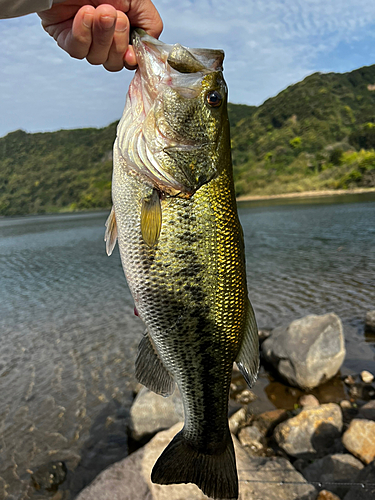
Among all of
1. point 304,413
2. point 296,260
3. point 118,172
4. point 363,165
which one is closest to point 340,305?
point 304,413

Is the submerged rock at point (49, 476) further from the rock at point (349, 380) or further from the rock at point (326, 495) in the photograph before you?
the rock at point (349, 380)

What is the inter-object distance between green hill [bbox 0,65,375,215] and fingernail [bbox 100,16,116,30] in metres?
87.3

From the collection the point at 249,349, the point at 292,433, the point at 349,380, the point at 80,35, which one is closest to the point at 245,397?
the point at 292,433

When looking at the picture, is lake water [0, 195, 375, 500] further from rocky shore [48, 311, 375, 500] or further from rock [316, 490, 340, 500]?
rock [316, 490, 340, 500]

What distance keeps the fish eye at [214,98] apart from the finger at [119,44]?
21.6 inches

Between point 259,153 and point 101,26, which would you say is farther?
point 259,153

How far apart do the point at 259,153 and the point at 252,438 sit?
118 m

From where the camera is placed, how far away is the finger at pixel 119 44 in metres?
1.93

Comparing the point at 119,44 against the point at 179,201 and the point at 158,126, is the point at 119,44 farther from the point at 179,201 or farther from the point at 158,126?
the point at 179,201

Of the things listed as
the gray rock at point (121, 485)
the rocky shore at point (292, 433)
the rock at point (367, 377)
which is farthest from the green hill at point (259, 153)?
the gray rock at point (121, 485)

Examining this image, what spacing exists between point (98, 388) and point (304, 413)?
4459 mm

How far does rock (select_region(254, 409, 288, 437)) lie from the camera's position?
5858 millimetres

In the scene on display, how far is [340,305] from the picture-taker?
1099 centimetres

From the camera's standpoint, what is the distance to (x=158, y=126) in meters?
2.01
